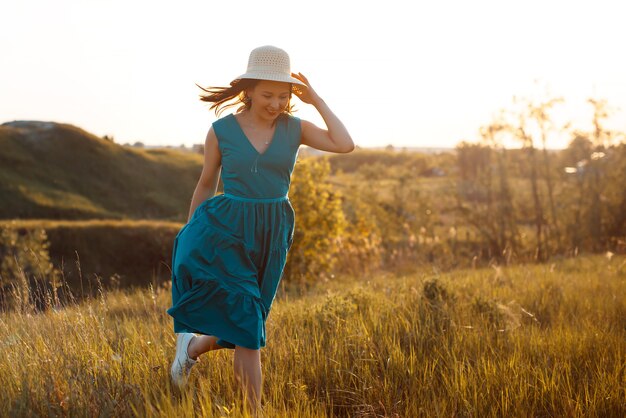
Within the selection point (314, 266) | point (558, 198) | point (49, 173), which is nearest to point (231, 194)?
point (314, 266)

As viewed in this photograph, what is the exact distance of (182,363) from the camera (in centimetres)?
391

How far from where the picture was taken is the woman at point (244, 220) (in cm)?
367

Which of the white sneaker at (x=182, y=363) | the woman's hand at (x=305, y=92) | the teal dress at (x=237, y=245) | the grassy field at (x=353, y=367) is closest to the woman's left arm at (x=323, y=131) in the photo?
the woman's hand at (x=305, y=92)

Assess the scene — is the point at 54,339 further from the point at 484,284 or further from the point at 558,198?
the point at 558,198

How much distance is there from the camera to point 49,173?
31438 mm

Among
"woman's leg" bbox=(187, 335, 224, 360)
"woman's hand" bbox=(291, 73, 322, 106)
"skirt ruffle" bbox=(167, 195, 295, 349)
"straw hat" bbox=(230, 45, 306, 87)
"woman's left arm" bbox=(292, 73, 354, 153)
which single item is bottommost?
"woman's leg" bbox=(187, 335, 224, 360)

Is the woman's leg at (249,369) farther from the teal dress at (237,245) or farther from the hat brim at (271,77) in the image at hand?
the hat brim at (271,77)

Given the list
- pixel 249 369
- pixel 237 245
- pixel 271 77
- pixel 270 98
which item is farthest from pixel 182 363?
→ pixel 271 77

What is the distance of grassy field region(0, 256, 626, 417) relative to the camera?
347 cm

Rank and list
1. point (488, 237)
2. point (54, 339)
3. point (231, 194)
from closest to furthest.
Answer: point (231, 194)
point (54, 339)
point (488, 237)

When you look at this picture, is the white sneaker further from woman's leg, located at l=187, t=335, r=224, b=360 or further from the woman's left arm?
the woman's left arm

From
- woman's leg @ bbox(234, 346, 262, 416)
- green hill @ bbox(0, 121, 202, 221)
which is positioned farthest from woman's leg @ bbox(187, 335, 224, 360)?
green hill @ bbox(0, 121, 202, 221)

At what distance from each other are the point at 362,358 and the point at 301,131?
1.58 metres

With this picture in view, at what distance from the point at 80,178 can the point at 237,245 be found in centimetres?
3018
